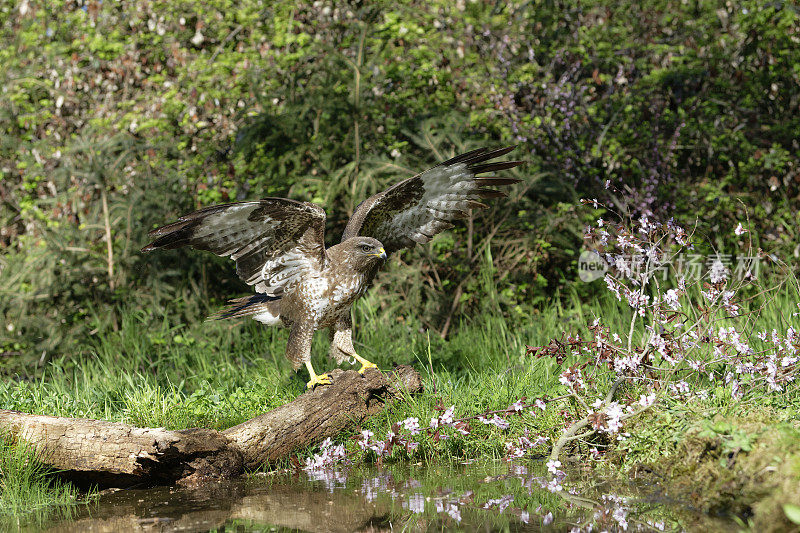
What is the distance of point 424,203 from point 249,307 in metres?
1.37

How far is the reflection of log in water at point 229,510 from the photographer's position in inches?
119

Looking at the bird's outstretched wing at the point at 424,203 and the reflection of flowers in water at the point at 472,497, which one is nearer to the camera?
the reflection of flowers in water at the point at 472,497

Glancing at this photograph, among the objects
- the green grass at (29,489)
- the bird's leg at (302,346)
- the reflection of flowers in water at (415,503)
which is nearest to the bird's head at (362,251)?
the bird's leg at (302,346)

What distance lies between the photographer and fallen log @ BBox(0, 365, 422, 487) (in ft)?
12.3

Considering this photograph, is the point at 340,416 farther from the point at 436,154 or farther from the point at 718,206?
the point at 718,206

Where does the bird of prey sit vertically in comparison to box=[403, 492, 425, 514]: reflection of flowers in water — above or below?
above

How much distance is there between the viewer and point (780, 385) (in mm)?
3828

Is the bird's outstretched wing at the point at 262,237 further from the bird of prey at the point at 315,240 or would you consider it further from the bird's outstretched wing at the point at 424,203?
the bird's outstretched wing at the point at 424,203

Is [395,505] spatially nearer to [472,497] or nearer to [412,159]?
[472,497]

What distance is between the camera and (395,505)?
10.5 ft

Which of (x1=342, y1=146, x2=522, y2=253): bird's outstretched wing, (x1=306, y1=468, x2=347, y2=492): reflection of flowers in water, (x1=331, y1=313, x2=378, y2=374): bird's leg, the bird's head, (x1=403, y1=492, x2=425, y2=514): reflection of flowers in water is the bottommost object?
(x1=306, y1=468, x2=347, y2=492): reflection of flowers in water

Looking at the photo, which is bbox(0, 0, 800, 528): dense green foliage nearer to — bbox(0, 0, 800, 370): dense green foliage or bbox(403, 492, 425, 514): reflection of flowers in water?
bbox(0, 0, 800, 370): dense green foliage

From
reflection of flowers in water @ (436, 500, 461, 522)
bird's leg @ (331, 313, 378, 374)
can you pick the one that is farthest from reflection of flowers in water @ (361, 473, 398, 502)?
bird's leg @ (331, 313, 378, 374)

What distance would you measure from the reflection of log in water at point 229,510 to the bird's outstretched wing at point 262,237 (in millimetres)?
1385
